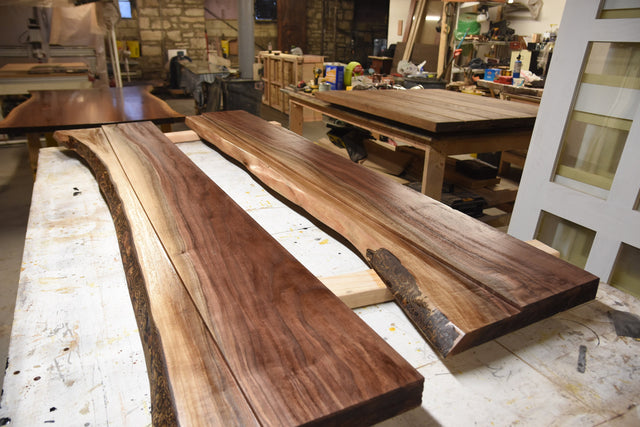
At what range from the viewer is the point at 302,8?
34.3 ft

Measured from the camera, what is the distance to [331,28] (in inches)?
440

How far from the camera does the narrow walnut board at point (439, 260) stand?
28.3 inches

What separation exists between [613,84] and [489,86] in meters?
2.57

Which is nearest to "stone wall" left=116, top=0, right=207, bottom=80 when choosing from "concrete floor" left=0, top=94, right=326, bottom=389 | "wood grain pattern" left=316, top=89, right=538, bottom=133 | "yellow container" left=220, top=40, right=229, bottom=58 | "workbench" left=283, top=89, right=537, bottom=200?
"yellow container" left=220, top=40, right=229, bottom=58

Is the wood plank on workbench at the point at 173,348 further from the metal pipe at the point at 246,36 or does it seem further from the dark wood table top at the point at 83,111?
the metal pipe at the point at 246,36

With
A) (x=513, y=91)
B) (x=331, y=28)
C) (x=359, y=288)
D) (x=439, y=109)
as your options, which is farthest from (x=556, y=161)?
(x=331, y=28)

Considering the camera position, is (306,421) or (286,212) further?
(286,212)

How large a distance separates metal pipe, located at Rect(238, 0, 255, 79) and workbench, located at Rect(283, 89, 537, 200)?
6.59 ft

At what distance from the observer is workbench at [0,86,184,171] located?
2236 mm

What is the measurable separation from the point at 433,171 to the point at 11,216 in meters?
3.23

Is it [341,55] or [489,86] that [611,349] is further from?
[341,55]

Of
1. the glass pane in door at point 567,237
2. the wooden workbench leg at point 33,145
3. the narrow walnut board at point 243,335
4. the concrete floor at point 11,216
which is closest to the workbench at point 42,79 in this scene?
the concrete floor at point 11,216

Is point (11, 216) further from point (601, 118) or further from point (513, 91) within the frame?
point (513, 91)

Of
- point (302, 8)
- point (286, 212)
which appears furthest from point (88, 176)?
point (302, 8)
